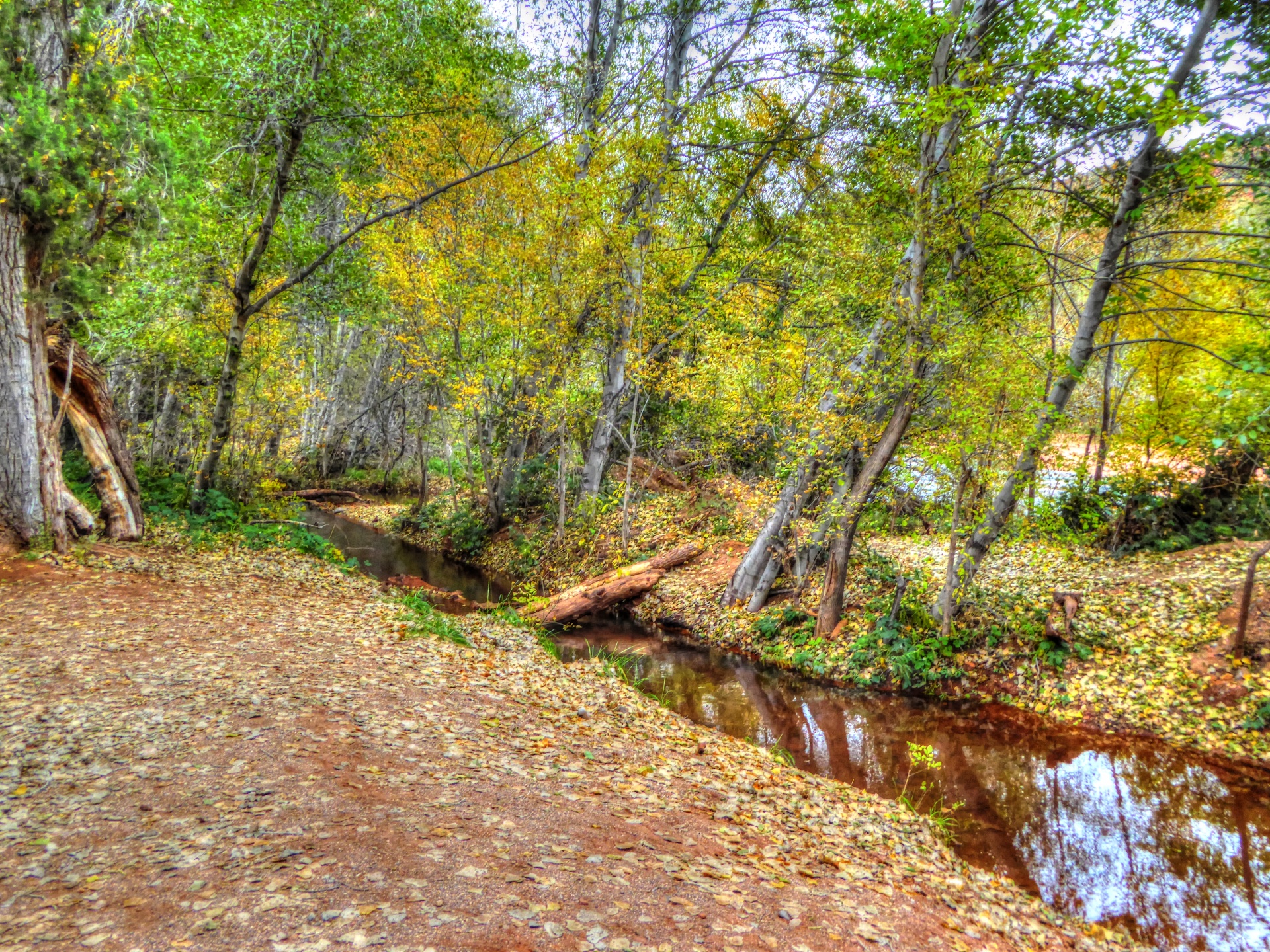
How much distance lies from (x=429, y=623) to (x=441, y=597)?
402 centimetres

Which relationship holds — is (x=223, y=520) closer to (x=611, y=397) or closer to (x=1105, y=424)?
(x=611, y=397)

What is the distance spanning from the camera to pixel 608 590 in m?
13.4

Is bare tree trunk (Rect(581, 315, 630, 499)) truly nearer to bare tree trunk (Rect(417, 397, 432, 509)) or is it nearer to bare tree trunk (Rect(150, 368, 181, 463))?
bare tree trunk (Rect(417, 397, 432, 509))

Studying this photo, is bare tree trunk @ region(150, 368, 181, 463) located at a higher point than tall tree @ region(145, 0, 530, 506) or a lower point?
lower

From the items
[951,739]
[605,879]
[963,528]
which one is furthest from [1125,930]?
[963,528]

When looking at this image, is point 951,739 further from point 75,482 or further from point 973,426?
point 75,482

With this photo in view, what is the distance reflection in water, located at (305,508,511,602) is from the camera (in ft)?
50.9

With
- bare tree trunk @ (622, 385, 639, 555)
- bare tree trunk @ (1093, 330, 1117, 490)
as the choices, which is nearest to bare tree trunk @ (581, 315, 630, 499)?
bare tree trunk @ (622, 385, 639, 555)

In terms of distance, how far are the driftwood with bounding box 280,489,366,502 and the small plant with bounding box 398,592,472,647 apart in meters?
16.9

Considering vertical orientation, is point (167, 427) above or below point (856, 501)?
above

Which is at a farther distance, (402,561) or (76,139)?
(402,561)

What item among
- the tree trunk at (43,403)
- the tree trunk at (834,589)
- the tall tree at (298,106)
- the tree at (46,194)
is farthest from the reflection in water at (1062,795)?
the tall tree at (298,106)

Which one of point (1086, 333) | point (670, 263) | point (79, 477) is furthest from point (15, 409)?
point (1086, 333)

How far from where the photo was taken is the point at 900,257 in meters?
9.77
